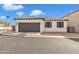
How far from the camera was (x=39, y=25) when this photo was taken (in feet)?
95.2

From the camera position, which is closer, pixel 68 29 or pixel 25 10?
pixel 25 10

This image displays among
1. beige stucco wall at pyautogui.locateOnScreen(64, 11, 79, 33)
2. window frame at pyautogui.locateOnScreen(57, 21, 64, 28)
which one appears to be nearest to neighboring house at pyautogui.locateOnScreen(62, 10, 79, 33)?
beige stucco wall at pyautogui.locateOnScreen(64, 11, 79, 33)

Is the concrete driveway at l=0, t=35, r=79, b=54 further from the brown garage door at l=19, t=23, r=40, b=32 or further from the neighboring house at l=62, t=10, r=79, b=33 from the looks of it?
the neighboring house at l=62, t=10, r=79, b=33

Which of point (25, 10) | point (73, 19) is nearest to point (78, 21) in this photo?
point (73, 19)

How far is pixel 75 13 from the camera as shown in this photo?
96.0 feet

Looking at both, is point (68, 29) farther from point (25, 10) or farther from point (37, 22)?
point (25, 10)

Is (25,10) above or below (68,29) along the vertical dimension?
above

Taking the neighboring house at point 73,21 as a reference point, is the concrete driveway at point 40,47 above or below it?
below

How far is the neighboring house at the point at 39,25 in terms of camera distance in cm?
2853

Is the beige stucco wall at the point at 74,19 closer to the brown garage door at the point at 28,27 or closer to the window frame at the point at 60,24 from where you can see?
the window frame at the point at 60,24

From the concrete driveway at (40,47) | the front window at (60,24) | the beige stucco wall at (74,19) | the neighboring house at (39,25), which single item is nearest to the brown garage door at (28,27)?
the neighboring house at (39,25)
